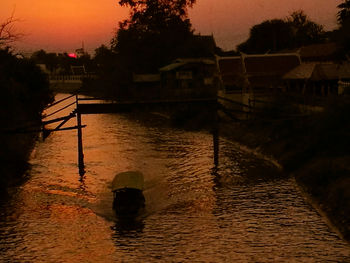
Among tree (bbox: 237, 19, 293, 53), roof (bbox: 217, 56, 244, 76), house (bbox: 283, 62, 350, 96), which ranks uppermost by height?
tree (bbox: 237, 19, 293, 53)

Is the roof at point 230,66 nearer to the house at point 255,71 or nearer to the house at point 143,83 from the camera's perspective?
the house at point 255,71

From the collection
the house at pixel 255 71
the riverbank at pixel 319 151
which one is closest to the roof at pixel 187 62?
the house at pixel 255 71

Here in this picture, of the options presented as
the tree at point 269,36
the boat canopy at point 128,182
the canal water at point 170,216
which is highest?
the tree at point 269,36

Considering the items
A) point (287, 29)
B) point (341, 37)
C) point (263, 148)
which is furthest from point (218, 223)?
point (287, 29)

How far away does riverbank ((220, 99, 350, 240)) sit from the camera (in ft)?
71.3

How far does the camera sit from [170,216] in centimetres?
2223

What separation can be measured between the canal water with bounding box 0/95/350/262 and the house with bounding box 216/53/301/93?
15.4 meters

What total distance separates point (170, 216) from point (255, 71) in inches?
1250

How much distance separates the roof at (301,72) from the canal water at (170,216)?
13039 millimetres

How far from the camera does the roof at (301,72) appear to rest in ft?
144

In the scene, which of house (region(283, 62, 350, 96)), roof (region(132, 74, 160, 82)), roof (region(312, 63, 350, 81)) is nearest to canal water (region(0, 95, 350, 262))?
house (region(283, 62, 350, 96))

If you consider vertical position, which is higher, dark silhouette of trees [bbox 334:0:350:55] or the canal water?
dark silhouette of trees [bbox 334:0:350:55]

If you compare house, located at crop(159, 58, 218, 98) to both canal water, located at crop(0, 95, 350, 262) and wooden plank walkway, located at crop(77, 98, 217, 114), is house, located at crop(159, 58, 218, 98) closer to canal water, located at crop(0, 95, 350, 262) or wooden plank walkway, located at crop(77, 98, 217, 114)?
canal water, located at crop(0, 95, 350, 262)

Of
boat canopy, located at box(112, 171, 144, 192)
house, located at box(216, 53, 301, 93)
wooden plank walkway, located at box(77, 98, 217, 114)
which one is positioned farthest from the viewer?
house, located at box(216, 53, 301, 93)
